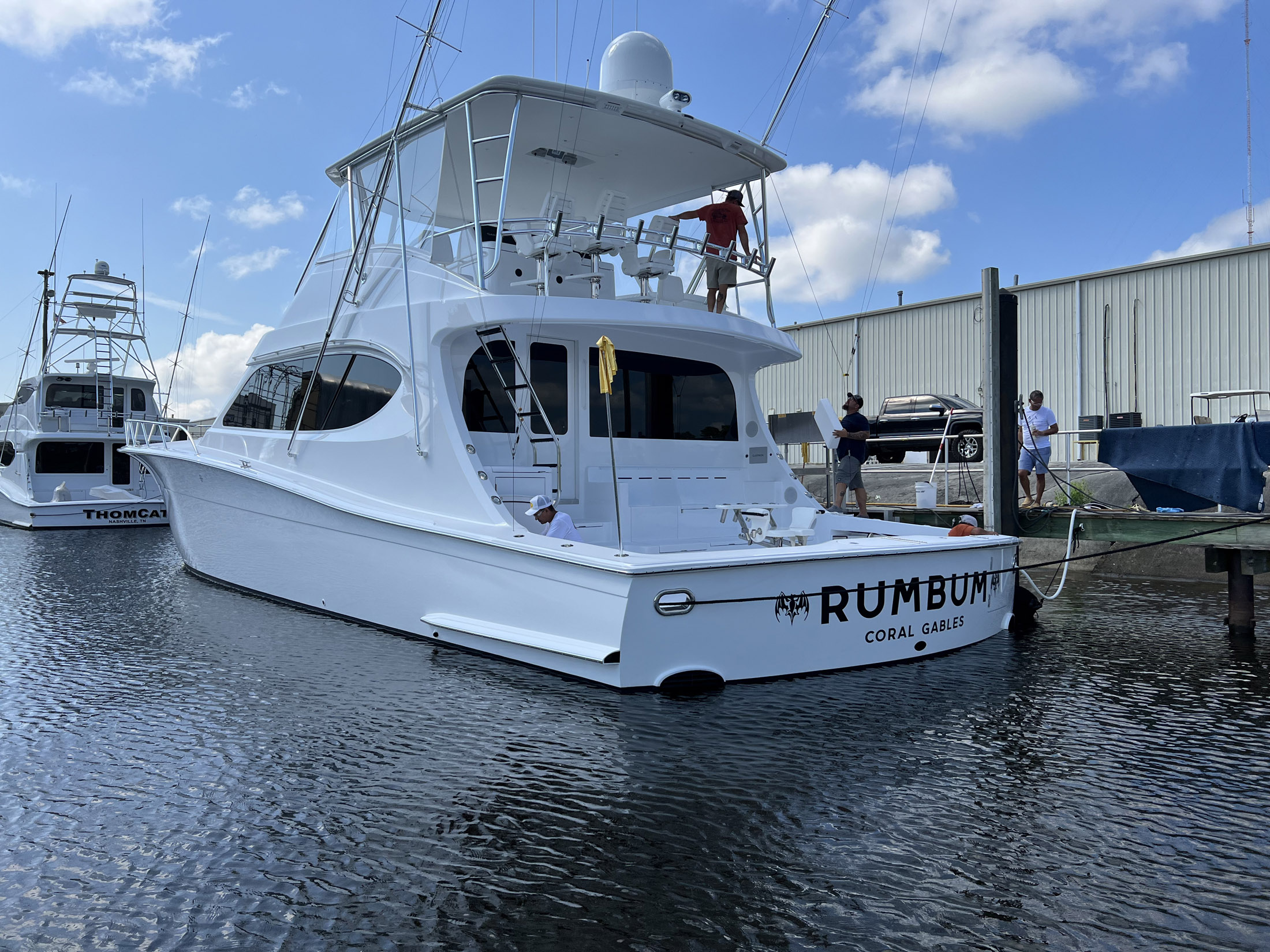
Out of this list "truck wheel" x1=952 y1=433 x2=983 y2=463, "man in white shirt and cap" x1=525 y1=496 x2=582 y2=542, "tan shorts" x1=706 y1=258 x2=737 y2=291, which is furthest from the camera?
"truck wheel" x1=952 y1=433 x2=983 y2=463

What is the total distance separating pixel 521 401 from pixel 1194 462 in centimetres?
627

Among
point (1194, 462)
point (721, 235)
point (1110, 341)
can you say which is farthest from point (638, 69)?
point (1110, 341)

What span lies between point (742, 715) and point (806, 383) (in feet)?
75.5

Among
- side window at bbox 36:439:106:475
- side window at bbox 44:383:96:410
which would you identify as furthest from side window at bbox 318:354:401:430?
side window at bbox 44:383:96:410

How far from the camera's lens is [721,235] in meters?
8.20

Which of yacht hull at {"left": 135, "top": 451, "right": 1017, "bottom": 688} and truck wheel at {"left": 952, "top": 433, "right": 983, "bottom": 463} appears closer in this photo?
yacht hull at {"left": 135, "top": 451, "right": 1017, "bottom": 688}

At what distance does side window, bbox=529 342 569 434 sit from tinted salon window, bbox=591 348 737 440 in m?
0.26

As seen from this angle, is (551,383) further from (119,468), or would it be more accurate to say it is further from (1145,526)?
(119,468)

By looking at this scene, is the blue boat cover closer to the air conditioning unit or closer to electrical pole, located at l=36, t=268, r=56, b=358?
the air conditioning unit

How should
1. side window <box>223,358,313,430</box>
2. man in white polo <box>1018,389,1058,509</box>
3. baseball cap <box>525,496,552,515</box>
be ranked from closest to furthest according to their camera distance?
1. baseball cap <box>525,496,552,515</box>
2. side window <box>223,358,313,430</box>
3. man in white polo <box>1018,389,1058,509</box>

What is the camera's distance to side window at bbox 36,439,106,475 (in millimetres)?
20734

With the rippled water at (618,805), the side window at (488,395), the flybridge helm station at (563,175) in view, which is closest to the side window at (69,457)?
the flybridge helm station at (563,175)

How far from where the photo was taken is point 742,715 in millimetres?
5203

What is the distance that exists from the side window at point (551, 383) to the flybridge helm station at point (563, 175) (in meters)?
0.52
